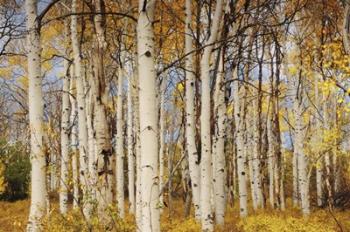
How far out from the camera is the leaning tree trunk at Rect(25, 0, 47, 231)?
7.11 m

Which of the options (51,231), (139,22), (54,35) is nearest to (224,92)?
(51,231)

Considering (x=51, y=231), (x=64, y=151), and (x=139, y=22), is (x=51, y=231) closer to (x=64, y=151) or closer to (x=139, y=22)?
(x=139, y=22)

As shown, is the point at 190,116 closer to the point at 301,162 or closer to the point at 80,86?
the point at 80,86

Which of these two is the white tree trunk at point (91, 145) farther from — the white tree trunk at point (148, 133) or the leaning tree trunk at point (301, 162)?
the leaning tree trunk at point (301, 162)

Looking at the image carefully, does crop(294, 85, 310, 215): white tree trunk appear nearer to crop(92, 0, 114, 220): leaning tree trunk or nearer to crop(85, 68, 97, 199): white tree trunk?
crop(85, 68, 97, 199): white tree trunk

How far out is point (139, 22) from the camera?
4488 millimetres

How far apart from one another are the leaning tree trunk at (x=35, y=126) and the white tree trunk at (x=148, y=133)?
124 inches

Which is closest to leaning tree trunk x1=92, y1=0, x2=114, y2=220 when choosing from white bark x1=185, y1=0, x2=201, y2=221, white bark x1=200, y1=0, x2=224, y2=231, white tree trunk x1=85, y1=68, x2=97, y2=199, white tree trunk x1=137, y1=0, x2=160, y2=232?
white tree trunk x1=85, y1=68, x2=97, y2=199

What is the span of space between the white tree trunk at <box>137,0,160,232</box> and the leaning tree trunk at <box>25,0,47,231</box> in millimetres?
3162

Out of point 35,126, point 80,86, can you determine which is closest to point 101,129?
point 35,126

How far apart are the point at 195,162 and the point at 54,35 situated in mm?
12132

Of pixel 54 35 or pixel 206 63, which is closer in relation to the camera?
pixel 206 63

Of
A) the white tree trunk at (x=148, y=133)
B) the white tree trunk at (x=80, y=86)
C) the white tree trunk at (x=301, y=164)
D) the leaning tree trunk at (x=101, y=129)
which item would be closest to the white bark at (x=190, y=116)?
the white tree trunk at (x=80, y=86)

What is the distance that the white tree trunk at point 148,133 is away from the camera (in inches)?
166
